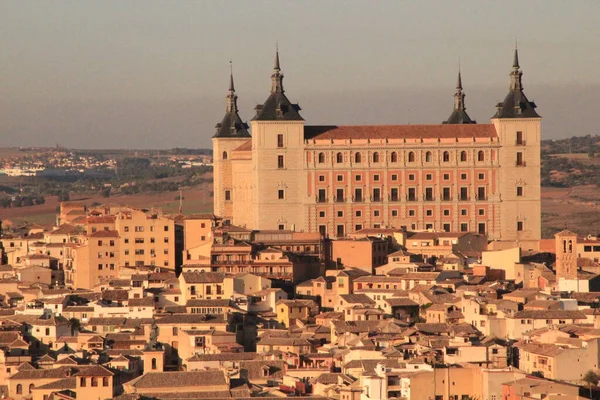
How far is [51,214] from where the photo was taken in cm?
18662

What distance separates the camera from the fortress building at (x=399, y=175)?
11431 centimetres

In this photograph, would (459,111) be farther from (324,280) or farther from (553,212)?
(553,212)

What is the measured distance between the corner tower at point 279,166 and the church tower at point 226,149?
1021 cm

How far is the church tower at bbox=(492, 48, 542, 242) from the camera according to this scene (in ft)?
376

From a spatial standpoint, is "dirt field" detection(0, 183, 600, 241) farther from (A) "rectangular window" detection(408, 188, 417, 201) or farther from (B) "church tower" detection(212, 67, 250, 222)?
(A) "rectangular window" detection(408, 188, 417, 201)

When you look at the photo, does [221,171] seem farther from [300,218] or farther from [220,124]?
[300,218]

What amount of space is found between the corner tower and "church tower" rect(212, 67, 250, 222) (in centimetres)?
1021

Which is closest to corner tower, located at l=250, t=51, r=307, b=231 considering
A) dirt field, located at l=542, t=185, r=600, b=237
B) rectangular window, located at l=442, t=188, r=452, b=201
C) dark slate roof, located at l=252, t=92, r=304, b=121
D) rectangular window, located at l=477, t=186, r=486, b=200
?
dark slate roof, located at l=252, t=92, r=304, b=121

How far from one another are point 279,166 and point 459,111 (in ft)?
55.7

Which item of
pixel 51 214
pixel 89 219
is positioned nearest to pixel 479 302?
pixel 89 219

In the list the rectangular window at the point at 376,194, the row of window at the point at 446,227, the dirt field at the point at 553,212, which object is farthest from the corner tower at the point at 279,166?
the dirt field at the point at 553,212

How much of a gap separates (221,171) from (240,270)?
28.8 meters

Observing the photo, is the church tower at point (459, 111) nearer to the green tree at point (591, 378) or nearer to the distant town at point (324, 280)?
the distant town at point (324, 280)

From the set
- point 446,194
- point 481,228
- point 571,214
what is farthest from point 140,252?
point 571,214
